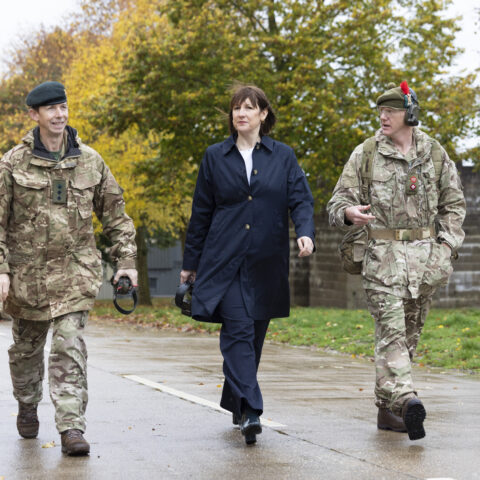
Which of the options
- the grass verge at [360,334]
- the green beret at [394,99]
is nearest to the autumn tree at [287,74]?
the grass verge at [360,334]

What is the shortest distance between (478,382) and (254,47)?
15731 millimetres

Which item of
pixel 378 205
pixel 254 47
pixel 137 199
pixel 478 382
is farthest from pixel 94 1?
pixel 378 205

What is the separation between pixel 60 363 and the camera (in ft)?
19.0

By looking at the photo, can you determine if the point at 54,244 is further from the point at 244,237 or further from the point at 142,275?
the point at 142,275

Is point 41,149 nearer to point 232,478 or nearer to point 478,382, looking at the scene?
point 232,478

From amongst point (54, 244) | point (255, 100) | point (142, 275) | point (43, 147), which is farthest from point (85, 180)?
point (142, 275)

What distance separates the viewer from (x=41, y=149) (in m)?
5.96

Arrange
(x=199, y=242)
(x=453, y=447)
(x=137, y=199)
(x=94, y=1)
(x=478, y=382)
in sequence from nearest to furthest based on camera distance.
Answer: (x=453, y=447) < (x=199, y=242) < (x=478, y=382) < (x=137, y=199) < (x=94, y=1)

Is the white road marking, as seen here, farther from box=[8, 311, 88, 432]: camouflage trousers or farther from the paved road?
box=[8, 311, 88, 432]: camouflage trousers

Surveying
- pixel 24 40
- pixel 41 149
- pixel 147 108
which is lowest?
pixel 41 149

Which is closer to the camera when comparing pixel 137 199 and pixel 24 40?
pixel 137 199

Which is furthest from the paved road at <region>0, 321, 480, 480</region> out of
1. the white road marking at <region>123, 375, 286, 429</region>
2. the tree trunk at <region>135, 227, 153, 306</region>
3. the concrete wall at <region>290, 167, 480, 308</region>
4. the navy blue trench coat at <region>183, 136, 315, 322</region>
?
the tree trunk at <region>135, 227, 153, 306</region>

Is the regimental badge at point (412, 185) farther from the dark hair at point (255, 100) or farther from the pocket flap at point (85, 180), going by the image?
the pocket flap at point (85, 180)

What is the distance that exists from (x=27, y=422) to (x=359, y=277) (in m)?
21.0
